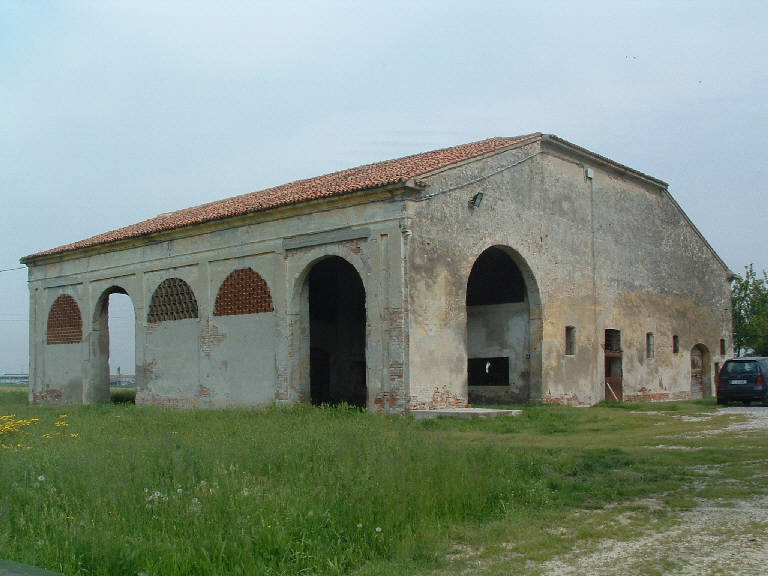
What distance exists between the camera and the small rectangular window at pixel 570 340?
2100 centimetres

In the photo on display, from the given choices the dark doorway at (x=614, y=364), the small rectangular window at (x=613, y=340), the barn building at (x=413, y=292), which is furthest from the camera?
the small rectangular window at (x=613, y=340)

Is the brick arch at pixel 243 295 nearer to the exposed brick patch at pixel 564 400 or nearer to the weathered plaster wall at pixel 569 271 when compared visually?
the weathered plaster wall at pixel 569 271

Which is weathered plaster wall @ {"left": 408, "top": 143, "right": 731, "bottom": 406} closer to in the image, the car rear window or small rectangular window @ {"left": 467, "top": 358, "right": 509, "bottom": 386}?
small rectangular window @ {"left": 467, "top": 358, "right": 509, "bottom": 386}

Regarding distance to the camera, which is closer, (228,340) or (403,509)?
(403,509)

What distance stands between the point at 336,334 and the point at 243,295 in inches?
248

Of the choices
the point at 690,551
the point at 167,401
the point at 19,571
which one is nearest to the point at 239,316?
the point at 167,401

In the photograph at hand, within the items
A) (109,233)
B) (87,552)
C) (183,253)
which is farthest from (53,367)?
(87,552)

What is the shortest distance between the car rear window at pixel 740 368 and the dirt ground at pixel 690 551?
46.1ft

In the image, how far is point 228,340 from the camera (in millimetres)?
20469

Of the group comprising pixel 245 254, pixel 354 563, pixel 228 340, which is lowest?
pixel 354 563

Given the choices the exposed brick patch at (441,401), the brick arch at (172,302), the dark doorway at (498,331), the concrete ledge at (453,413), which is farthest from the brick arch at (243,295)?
the dark doorway at (498,331)

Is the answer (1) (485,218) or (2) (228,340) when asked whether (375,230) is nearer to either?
(1) (485,218)

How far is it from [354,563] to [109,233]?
906 inches

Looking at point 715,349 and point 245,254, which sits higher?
point 245,254
